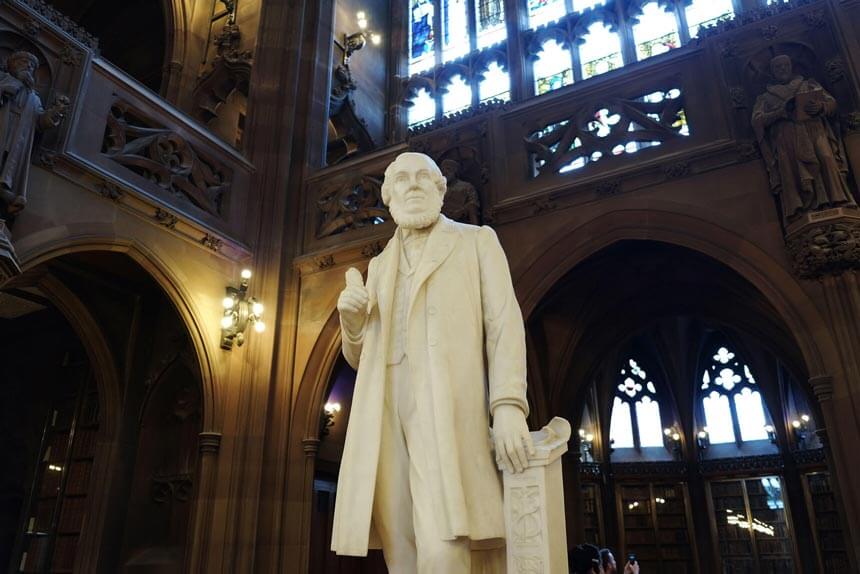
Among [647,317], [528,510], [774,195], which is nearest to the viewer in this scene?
[528,510]

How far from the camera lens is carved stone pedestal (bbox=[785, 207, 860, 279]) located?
425cm

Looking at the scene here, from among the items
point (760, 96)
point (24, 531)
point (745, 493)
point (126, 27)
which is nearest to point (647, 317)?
point (760, 96)

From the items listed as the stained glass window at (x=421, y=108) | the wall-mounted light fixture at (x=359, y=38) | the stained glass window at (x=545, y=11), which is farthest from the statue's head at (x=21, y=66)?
the stained glass window at (x=545, y=11)

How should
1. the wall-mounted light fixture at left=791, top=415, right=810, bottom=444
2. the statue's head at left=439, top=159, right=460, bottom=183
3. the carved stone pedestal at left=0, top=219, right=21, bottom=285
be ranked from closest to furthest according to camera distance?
1. the carved stone pedestal at left=0, top=219, right=21, bottom=285
2. the statue's head at left=439, top=159, right=460, bottom=183
3. the wall-mounted light fixture at left=791, top=415, right=810, bottom=444

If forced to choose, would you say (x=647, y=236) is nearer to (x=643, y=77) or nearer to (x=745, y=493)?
(x=643, y=77)

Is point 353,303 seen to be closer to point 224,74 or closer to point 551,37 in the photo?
point 224,74

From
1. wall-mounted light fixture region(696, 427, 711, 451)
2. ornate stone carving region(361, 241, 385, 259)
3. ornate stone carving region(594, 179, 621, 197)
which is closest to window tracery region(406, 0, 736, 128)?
ornate stone carving region(594, 179, 621, 197)

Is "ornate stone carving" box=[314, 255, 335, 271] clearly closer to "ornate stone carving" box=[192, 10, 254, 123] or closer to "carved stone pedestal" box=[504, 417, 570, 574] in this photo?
"ornate stone carving" box=[192, 10, 254, 123]

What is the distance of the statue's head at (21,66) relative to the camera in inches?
179

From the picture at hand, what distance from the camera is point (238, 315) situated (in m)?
6.16

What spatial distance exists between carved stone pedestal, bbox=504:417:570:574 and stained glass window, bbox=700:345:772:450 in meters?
10.9

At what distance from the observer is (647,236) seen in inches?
207

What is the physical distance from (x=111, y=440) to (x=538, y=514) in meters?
5.80

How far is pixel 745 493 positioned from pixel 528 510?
10.6 m
